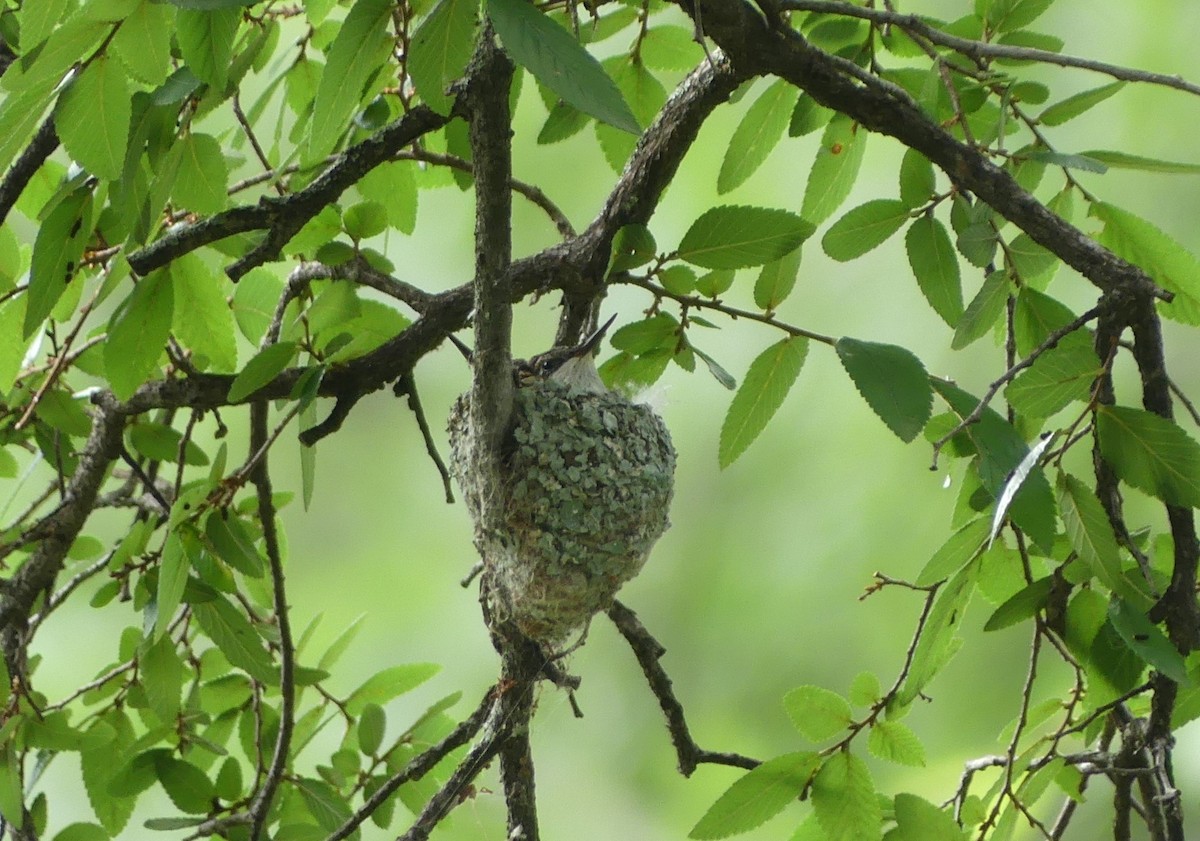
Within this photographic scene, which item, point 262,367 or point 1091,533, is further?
point 262,367

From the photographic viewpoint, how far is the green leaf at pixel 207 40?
30.6 inches

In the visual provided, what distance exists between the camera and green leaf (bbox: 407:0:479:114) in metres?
0.67

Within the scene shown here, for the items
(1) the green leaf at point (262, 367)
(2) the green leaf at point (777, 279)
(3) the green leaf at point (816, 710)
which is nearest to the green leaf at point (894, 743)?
(3) the green leaf at point (816, 710)

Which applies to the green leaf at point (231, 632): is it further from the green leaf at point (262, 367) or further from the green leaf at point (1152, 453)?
the green leaf at point (1152, 453)

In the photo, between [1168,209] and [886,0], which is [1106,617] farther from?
[1168,209]

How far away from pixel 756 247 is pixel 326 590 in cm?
203

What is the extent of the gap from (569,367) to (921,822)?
1.98 feet

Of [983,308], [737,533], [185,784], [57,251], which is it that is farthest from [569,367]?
[737,533]

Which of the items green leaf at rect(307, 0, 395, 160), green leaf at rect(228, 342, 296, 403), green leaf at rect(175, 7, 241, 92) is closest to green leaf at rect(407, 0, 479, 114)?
green leaf at rect(307, 0, 395, 160)

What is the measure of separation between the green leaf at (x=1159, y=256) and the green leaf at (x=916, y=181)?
154 mm

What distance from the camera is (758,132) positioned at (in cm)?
128

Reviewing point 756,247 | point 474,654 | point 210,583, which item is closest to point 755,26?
point 756,247

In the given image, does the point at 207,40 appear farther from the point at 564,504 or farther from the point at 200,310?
the point at 564,504

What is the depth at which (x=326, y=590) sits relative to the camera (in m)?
2.78
